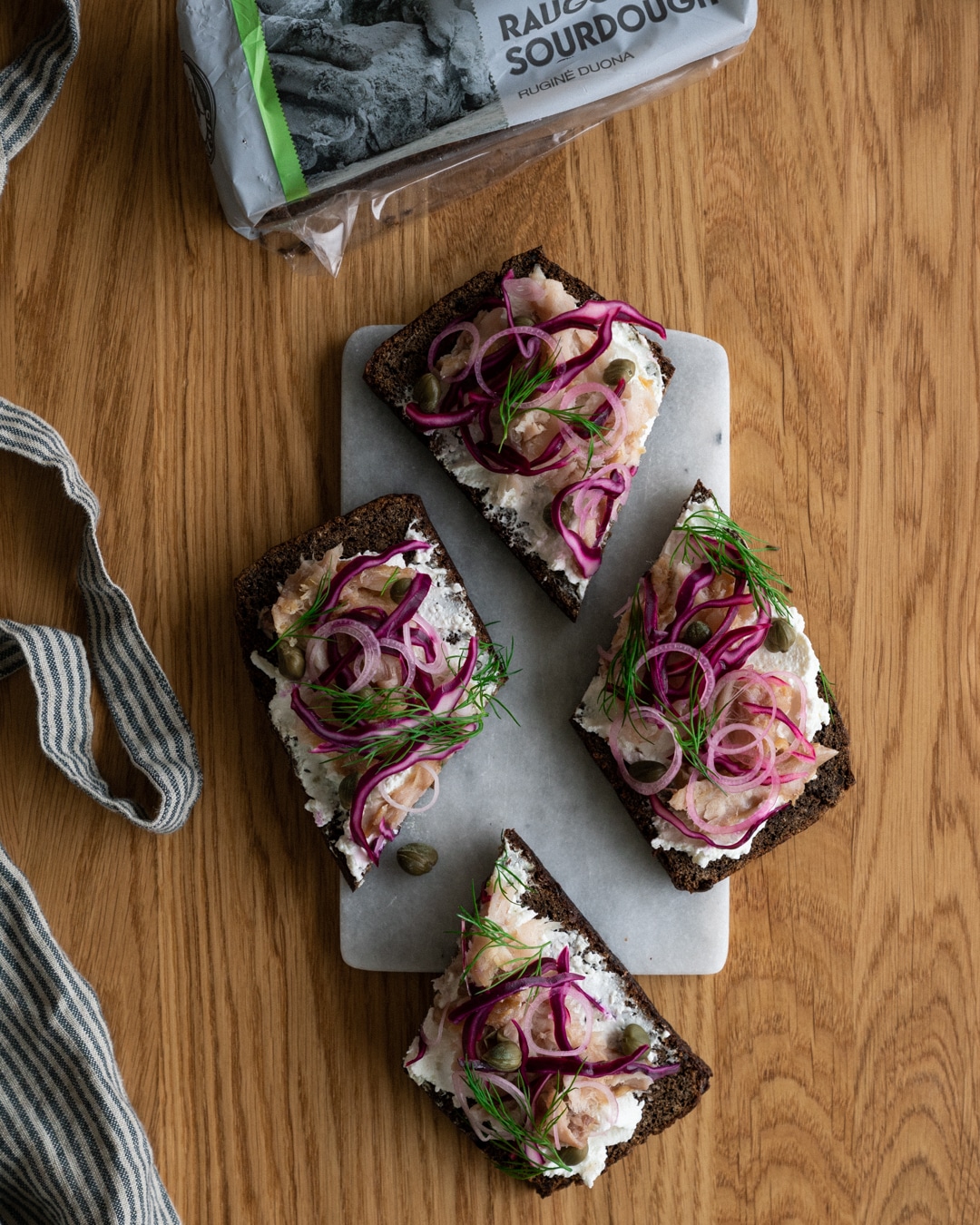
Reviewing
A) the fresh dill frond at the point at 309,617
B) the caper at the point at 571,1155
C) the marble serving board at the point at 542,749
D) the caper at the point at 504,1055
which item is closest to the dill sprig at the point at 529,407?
the marble serving board at the point at 542,749

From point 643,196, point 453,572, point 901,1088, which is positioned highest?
point 643,196

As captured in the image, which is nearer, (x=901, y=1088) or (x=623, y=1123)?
(x=623, y=1123)

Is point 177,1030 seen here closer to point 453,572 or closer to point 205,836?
point 205,836

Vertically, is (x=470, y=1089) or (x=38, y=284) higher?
(x=38, y=284)

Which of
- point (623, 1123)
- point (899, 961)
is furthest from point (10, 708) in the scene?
point (899, 961)

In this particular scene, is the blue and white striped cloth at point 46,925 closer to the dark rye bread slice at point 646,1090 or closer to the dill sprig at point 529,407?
the dark rye bread slice at point 646,1090

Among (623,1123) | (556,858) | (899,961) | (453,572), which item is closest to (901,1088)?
(899,961)

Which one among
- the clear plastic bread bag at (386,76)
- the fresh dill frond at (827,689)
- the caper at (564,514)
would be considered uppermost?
the clear plastic bread bag at (386,76)
